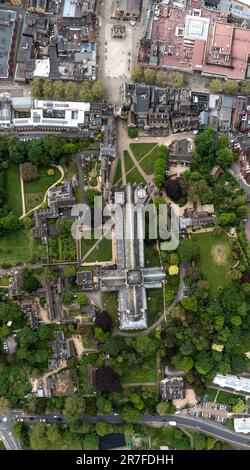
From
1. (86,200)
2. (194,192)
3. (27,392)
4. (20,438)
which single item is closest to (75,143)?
(86,200)

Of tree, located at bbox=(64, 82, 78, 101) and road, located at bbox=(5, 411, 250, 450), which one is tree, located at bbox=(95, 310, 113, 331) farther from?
tree, located at bbox=(64, 82, 78, 101)

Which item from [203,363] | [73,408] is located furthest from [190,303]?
[73,408]

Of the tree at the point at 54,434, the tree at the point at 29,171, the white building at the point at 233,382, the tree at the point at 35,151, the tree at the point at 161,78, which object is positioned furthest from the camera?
the tree at the point at 161,78

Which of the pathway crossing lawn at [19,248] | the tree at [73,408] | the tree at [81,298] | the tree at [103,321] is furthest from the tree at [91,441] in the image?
the pathway crossing lawn at [19,248]

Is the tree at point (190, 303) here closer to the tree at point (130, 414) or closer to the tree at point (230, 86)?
the tree at point (130, 414)

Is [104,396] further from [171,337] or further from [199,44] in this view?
[199,44]

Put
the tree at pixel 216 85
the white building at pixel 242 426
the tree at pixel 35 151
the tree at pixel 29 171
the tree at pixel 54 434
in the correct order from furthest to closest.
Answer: the tree at pixel 216 85, the tree at pixel 29 171, the tree at pixel 35 151, the white building at pixel 242 426, the tree at pixel 54 434

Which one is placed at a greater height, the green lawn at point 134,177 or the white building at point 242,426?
the green lawn at point 134,177

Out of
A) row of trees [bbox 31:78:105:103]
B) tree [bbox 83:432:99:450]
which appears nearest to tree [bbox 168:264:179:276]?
tree [bbox 83:432:99:450]
